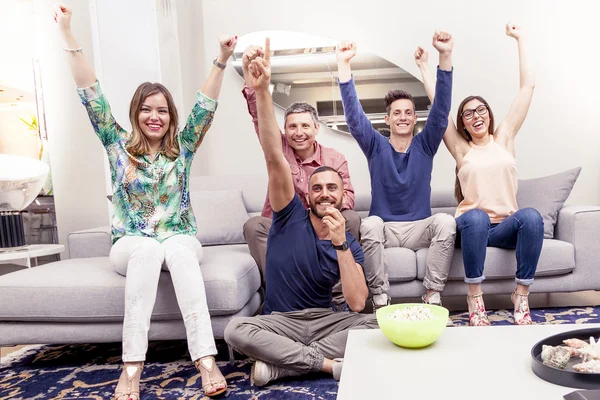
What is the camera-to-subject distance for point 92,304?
75.0 inches

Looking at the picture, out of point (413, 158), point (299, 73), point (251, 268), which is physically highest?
point (299, 73)

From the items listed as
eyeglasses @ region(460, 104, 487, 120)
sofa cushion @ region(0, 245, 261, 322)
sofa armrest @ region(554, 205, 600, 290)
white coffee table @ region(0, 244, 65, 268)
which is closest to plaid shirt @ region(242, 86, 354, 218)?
sofa cushion @ region(0, 245, 261, 322)

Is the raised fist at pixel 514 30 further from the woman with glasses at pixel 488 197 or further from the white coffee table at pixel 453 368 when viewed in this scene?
the white coffee table at pixel 453 368

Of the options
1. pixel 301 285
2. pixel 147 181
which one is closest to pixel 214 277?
pixel 301 285

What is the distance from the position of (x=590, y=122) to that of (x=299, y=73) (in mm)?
2024

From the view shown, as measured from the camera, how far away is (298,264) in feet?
5.81

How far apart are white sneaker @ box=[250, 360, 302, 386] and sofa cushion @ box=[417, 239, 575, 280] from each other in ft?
2.94

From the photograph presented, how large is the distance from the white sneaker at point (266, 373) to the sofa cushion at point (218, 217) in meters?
1.09

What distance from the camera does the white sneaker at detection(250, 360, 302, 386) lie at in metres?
1.65

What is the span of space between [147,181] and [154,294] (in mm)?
461

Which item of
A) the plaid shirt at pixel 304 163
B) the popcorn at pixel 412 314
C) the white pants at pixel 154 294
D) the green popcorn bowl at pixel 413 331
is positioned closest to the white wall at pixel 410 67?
the plaid shirt at pixel 304 163

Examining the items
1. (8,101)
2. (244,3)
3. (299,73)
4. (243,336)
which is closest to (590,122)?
(299,73)

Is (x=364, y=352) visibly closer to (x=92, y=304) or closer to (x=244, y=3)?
(x=92, y=304)

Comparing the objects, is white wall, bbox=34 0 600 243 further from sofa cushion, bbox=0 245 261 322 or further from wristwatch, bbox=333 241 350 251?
wristwatch, bbox=333 241 350 251
